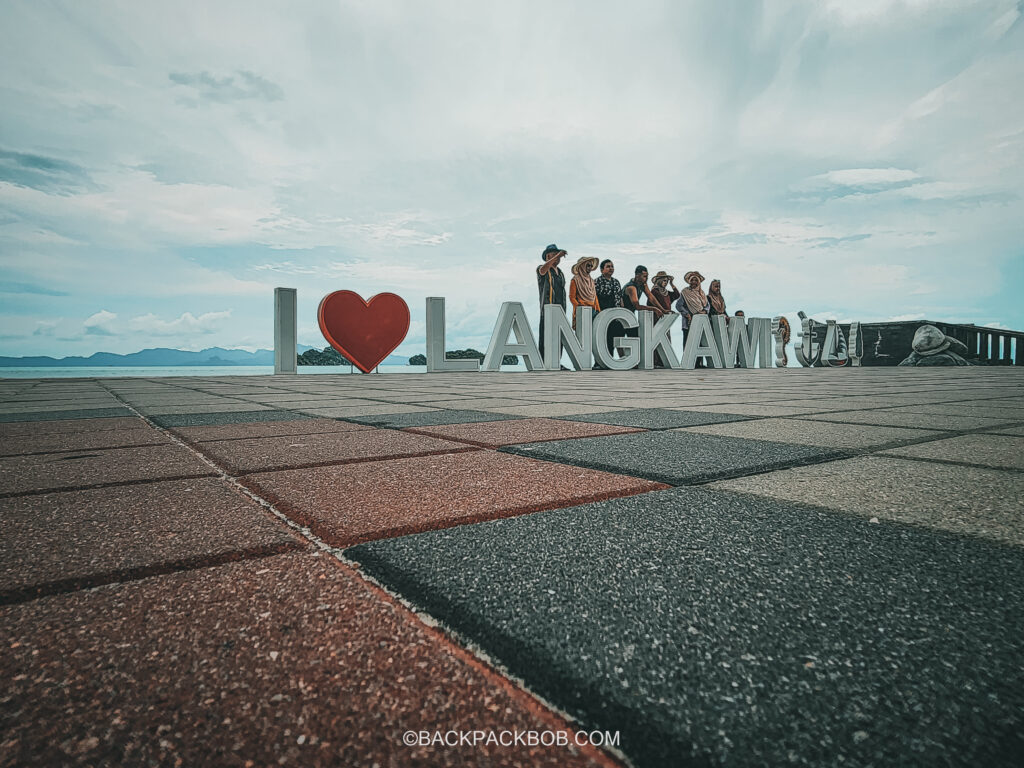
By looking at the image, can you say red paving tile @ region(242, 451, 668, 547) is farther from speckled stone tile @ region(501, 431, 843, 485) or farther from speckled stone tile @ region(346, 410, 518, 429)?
speckled stone tile @ region(346, 410, 518, 429)

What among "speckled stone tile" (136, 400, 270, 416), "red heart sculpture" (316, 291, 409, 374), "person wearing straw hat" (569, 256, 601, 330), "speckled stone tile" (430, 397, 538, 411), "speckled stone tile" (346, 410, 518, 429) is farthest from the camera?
"person wearing straw hat" (569, 256, 601, 330)

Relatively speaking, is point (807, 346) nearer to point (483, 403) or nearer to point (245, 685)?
point (483, 403)

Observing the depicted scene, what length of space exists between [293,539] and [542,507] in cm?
44

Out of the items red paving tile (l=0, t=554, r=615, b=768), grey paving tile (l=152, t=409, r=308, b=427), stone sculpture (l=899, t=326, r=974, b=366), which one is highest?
stone sculpture (l=899, t=326, r=974, b=366)

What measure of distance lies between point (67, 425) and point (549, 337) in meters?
9.25

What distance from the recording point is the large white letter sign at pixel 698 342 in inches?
504

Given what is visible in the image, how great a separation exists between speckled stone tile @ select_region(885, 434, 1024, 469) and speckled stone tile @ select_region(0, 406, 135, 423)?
353cm

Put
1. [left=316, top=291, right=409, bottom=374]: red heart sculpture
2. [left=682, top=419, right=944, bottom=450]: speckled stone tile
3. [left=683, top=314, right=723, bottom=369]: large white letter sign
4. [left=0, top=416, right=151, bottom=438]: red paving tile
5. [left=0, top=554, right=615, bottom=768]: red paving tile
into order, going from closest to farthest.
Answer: [left=0, top=554, right=615, bottom=768]: red paving tile < [left=682, top=419, right=944, bottom=450]: speckled stone tile < [left=0, top=416, right=151, bottom=438]: red paving tile < [left=316, top=291, right=409, bottom=374]: red heart sculpture < [left=683, top=314, right=723, bottom=369]: large white letter sign

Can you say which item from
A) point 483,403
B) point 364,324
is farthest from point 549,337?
point 483,403

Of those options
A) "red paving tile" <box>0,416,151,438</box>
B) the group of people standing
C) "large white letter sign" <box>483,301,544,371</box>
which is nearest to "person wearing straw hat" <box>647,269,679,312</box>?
the group of people standing

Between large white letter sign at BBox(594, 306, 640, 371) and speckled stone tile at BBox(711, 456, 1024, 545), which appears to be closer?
speckled stone tile at BBox(711, 456, 1024, 545)

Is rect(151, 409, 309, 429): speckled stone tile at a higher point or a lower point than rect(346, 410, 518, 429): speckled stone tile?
lower

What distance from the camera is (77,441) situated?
206 centimetres

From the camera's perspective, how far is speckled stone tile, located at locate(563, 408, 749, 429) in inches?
91.4
